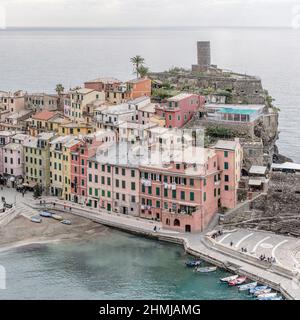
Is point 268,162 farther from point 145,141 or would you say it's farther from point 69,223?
point 69,223

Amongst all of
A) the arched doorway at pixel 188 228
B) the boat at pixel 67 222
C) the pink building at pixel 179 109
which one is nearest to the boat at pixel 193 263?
the arched doorway at pixel 188 228

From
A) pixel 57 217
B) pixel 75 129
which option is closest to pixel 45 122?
Answer: pixel 75 129

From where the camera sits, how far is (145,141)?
3888 cm

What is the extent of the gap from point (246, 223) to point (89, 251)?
29.5 ft

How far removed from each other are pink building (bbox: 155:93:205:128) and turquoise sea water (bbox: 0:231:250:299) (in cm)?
1266

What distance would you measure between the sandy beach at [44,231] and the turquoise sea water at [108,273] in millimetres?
890

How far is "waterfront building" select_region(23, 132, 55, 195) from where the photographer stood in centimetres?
4106

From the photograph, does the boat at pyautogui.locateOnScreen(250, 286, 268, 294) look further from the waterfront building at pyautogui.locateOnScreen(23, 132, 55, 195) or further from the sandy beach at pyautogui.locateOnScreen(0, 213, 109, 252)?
the waterfront building at pyautogui.locateOnScreen(23, 132, 55, 195)

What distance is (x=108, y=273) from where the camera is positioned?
2811 cm

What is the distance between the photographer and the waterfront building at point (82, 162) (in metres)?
38.3

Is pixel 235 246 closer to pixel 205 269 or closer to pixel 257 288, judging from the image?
pixel 205 269

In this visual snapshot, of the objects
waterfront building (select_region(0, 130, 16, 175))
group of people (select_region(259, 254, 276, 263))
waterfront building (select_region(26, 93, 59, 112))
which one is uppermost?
waterfront building (select_region(26, 93, 59, 112))

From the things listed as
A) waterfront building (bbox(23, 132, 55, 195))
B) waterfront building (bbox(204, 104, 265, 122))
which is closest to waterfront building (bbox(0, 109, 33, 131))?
waterfront building (bbox(23, 132, 55, 195))
